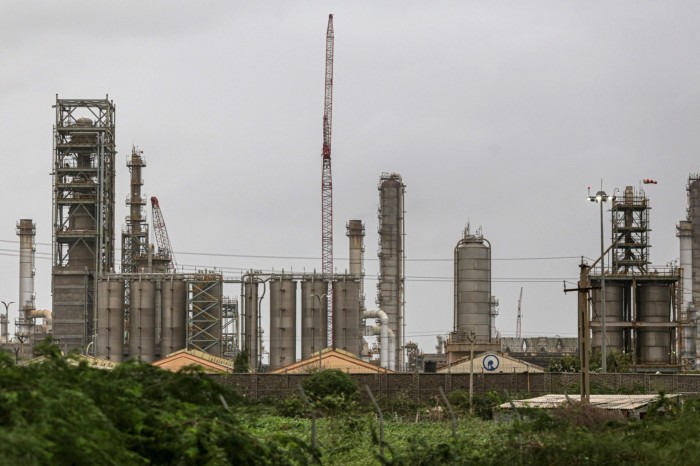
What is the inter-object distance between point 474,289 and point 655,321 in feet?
46.8

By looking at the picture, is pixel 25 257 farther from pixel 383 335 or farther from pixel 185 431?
pixel 185 431

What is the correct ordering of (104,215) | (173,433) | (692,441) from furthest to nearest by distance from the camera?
1. (104,215)
2. (692,441)
3. (173,433)

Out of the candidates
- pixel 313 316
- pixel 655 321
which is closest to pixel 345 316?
pixel 313 316

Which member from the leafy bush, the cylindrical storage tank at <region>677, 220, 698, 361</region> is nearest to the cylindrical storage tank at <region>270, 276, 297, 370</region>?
the cylindrical storage tank at <region>677, 220, 698, 361</region>

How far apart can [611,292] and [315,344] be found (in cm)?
2323

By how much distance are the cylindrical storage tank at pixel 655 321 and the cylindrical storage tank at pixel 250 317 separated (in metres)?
29.6

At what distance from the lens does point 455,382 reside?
241 feet

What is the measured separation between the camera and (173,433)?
1844cm

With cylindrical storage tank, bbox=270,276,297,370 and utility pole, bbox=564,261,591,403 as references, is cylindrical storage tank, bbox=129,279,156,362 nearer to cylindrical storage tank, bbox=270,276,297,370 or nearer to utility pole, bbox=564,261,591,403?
cylindrical storage tank, bbox=270,276,297,370

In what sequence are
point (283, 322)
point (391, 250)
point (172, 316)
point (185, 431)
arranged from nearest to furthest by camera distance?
point (185, 431)
point (283, 322)
point (172, 316)
point (391, 250)

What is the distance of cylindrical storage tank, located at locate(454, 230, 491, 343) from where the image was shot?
105m

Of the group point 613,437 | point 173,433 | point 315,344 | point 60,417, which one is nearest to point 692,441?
point 613,437

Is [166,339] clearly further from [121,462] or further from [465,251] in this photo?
[121,462]

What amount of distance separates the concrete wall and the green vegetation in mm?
39111
